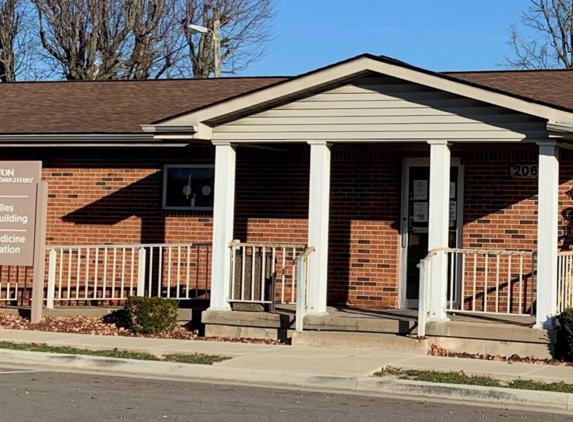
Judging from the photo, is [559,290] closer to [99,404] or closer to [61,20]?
[99,404]

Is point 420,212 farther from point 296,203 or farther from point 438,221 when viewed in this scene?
point 438,221

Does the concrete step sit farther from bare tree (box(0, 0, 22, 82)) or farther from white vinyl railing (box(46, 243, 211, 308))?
bare tree (box(0, 0, 22, 82))

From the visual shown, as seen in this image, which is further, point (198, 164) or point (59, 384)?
point (198, 164)

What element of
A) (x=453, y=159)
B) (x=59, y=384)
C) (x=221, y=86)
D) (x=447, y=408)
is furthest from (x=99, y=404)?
(x=221, y=86)

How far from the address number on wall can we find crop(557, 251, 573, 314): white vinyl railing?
5.11 ft

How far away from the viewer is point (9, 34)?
130ft

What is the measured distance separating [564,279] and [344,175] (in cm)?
395

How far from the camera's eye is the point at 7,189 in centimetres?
1612

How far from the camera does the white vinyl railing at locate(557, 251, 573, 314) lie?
45.3 feet

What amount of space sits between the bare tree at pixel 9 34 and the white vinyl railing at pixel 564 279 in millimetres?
29430

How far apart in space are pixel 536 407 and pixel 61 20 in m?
30.8

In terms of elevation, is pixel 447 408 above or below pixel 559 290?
below

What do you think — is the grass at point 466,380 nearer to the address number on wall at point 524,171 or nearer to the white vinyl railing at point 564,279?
the white vinyl railing at point 564,279

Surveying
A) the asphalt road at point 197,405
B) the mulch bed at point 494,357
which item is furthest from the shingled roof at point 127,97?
the asphalt road at point 197,405
